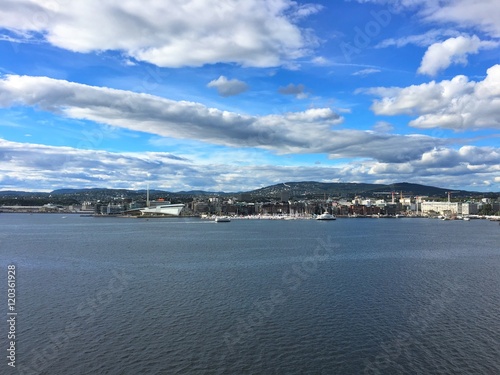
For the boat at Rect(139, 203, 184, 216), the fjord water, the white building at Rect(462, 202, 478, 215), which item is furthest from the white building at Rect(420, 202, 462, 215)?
the fjord water

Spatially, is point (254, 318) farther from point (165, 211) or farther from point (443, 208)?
point (443, 208)

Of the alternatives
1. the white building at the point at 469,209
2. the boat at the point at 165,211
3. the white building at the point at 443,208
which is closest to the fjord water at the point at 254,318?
the boat at the point at 165,211

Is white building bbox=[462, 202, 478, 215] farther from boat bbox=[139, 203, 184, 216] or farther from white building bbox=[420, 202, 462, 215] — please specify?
boat bbox=[139, 203, 184, 216]

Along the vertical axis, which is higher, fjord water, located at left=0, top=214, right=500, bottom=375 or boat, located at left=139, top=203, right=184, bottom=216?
boat, located at left=139, top=203, right=184, bottom=216

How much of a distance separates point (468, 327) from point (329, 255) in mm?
19157

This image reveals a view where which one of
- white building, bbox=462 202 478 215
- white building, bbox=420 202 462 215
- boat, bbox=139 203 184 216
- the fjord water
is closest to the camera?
the fjord water

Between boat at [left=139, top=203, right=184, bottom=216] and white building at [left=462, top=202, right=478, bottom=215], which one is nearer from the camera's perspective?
boat at [left=139, top=203, right=184, bottom=216]

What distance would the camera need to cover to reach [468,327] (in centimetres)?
1404

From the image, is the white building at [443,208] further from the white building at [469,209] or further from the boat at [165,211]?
the boat at [165,211]

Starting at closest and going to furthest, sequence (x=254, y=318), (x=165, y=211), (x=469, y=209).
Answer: (x=254, y=318), (x=165, y=211), (x=469, y=209)

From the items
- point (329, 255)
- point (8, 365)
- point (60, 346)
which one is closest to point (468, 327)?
point (60, 346)

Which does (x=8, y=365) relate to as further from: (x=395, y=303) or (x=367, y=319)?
(x=395, y=303)

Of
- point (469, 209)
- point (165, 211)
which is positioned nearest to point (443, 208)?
point (469, 209)

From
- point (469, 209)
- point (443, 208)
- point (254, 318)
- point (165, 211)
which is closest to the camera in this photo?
→ point (254, 318)
